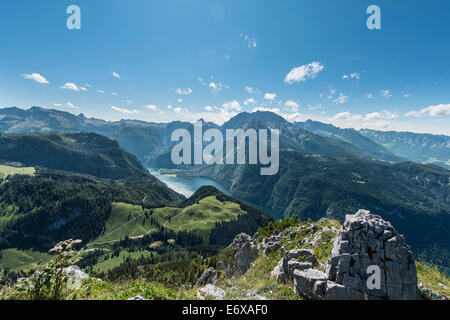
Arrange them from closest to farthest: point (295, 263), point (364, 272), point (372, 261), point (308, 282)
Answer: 1. point (364, 272)
2. point (308, 282)
3. point (372, 261)
4. point (295, 263)

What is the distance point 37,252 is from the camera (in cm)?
15925

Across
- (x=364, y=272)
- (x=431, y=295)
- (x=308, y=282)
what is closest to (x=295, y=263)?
(x=308, y=282)

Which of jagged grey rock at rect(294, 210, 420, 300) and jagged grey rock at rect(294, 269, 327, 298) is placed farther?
jagged grey rock at rect(294, 269, 327, 298)

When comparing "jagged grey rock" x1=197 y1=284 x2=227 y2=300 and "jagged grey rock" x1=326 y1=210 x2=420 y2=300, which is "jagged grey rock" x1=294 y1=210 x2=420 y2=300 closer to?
"jagged grey rock" x1=326 y1=210 x2=420 y2=300

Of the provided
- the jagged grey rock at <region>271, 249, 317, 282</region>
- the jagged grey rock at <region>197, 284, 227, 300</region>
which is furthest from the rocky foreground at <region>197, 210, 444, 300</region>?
the jagged grey rock at <region>271, 249, 317, 282</region>

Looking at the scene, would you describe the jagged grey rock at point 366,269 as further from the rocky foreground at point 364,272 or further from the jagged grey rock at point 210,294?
the jagged grey rock at point 210,294

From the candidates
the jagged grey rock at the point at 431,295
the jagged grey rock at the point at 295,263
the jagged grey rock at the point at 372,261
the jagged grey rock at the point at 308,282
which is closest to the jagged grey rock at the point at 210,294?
the jagged grey rock at the point at 308,282

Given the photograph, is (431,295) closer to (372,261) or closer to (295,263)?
(372,261)

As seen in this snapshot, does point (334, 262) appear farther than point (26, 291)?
Yes

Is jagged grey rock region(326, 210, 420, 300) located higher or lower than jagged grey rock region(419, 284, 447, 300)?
higher
